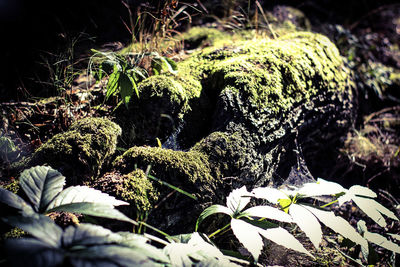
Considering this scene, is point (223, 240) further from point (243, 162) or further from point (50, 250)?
point (50, 250)

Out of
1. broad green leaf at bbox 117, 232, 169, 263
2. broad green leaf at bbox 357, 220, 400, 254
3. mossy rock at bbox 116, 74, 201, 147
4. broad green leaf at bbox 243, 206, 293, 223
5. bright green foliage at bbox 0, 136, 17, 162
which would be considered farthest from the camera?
mossy rock at bbox 116, 74, 201, 147

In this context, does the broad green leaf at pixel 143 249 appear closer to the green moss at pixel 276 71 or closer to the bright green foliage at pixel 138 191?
the bright green foliage at pixel 138 191

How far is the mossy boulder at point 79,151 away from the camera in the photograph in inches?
53.3

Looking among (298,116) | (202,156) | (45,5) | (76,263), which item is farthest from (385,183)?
(45,5)

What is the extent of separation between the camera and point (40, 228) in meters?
0.75

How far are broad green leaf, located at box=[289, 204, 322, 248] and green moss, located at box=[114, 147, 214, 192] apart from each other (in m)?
0.50

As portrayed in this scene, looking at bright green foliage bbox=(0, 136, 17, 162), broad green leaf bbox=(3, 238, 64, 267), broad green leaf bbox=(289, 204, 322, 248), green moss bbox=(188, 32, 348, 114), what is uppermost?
green moss bbox=(188, 32, 348, 114)

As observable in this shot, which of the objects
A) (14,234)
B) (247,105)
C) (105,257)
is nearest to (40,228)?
(105,257)

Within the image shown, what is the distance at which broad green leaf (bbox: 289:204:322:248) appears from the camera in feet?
3.73

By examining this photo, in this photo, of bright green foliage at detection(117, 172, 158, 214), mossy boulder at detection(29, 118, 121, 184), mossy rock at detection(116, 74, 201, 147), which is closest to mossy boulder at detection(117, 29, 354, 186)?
mossy rock at detection(116, 74, 201, 147)

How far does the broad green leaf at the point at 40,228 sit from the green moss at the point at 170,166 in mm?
656

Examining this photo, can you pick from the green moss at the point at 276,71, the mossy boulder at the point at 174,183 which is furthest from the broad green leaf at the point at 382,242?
the green moss at the point at 276,71

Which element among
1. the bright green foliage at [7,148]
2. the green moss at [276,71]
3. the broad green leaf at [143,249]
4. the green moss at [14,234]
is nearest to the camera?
the broad green leaf at [143,249]

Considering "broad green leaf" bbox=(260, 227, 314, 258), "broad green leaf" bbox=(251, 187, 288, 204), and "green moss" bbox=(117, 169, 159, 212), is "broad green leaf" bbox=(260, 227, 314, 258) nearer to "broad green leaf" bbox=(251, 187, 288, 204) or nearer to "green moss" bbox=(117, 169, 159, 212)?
"broad green leaf" bbox=(251, 187, 288, 204)
